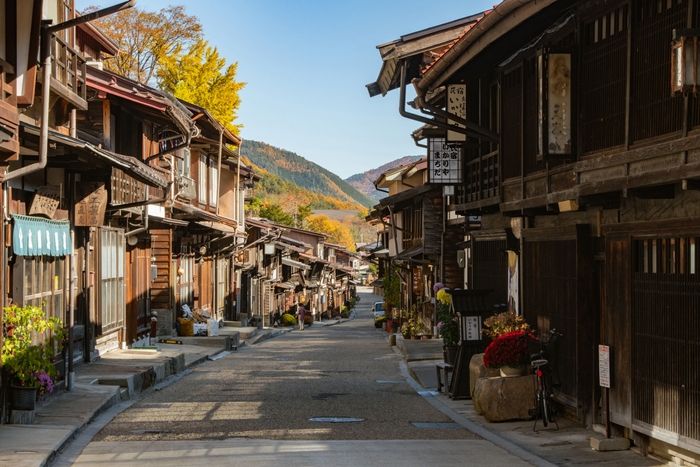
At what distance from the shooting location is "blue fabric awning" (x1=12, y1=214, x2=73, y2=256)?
13359mm

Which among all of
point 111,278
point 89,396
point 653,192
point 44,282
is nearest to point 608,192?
point 653,192

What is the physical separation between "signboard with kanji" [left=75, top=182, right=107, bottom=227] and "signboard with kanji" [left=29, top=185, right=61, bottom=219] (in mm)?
2237

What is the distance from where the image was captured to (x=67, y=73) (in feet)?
51.4

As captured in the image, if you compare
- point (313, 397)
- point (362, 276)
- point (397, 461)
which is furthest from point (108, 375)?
point (362, 276)

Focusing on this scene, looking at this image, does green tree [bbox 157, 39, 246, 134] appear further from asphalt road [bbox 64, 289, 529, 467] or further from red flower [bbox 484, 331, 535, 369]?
red flower [bbox 484, 331, 535, 369]

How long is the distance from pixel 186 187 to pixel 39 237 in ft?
56.1

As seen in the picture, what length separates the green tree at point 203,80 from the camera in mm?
43469

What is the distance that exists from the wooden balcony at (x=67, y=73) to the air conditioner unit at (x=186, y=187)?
13.0 meters

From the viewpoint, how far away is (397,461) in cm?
1063

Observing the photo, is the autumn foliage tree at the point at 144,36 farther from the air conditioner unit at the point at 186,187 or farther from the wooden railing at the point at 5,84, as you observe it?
the wooden railing at the point at 5,84

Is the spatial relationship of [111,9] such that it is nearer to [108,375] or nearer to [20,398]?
[20,398]

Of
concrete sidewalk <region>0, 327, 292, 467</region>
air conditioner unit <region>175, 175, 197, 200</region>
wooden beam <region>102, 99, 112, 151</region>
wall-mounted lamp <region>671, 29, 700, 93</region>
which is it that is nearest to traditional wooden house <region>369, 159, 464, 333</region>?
air conditioner unit <region>175, 175, 197, 200</region>

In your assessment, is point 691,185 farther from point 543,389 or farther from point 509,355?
point 509,355

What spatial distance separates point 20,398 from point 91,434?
1152mm
